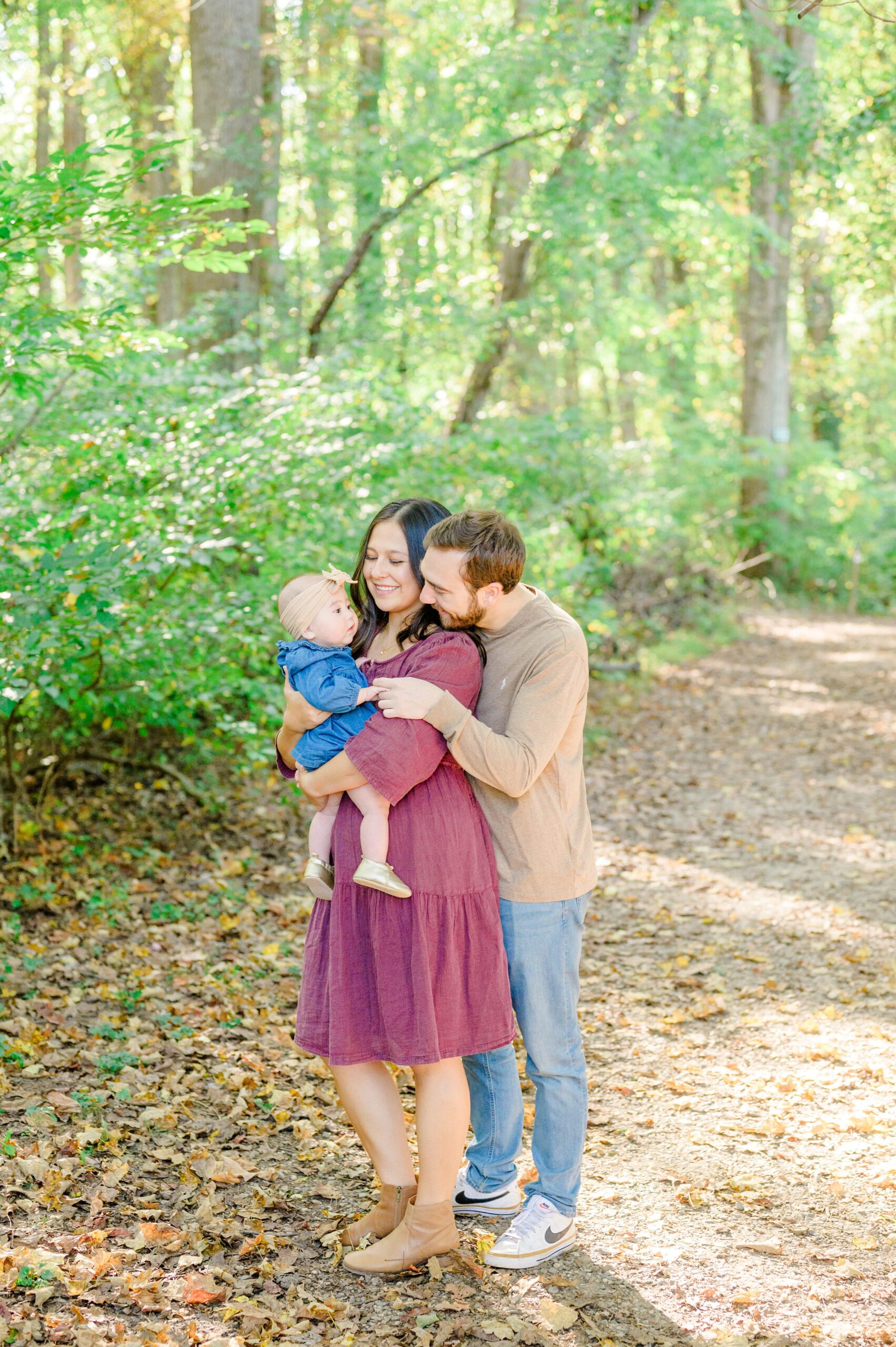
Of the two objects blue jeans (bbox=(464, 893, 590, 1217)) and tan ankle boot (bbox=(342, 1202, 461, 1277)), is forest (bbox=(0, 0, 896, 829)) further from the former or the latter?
tan ankle boot (bbox=(342, 1202, 461, 1277))

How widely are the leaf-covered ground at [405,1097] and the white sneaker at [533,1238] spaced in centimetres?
4

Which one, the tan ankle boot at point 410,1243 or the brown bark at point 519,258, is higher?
the brown bark at point 519,258

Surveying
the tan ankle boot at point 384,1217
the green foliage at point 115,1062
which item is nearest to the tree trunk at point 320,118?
the green foliage at point 115,1062

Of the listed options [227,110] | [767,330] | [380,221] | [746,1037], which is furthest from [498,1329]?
[767,330]

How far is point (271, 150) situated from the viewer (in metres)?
9.98

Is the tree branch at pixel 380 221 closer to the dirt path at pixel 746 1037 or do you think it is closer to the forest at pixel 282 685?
the forest at pixel 282 685

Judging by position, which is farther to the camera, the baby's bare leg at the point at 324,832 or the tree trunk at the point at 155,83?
the tree trunk at the point at 155,83

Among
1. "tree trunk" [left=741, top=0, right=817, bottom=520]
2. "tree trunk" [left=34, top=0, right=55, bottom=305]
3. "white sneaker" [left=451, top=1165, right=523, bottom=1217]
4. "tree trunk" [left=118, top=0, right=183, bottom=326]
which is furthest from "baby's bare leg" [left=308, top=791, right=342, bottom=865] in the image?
"tree trunk" [left=741, top=0, right=817, bottom=520]

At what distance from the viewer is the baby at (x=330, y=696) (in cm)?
281

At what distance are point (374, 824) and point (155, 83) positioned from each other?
48.3 feet

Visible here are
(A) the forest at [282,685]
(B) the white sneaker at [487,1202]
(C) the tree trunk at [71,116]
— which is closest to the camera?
(A) the forest at [282,685]

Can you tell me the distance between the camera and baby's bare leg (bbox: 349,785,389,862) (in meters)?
2.81

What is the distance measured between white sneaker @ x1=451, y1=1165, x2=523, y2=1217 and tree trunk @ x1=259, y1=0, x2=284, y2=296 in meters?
7.61

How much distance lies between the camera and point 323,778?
2844 mm
